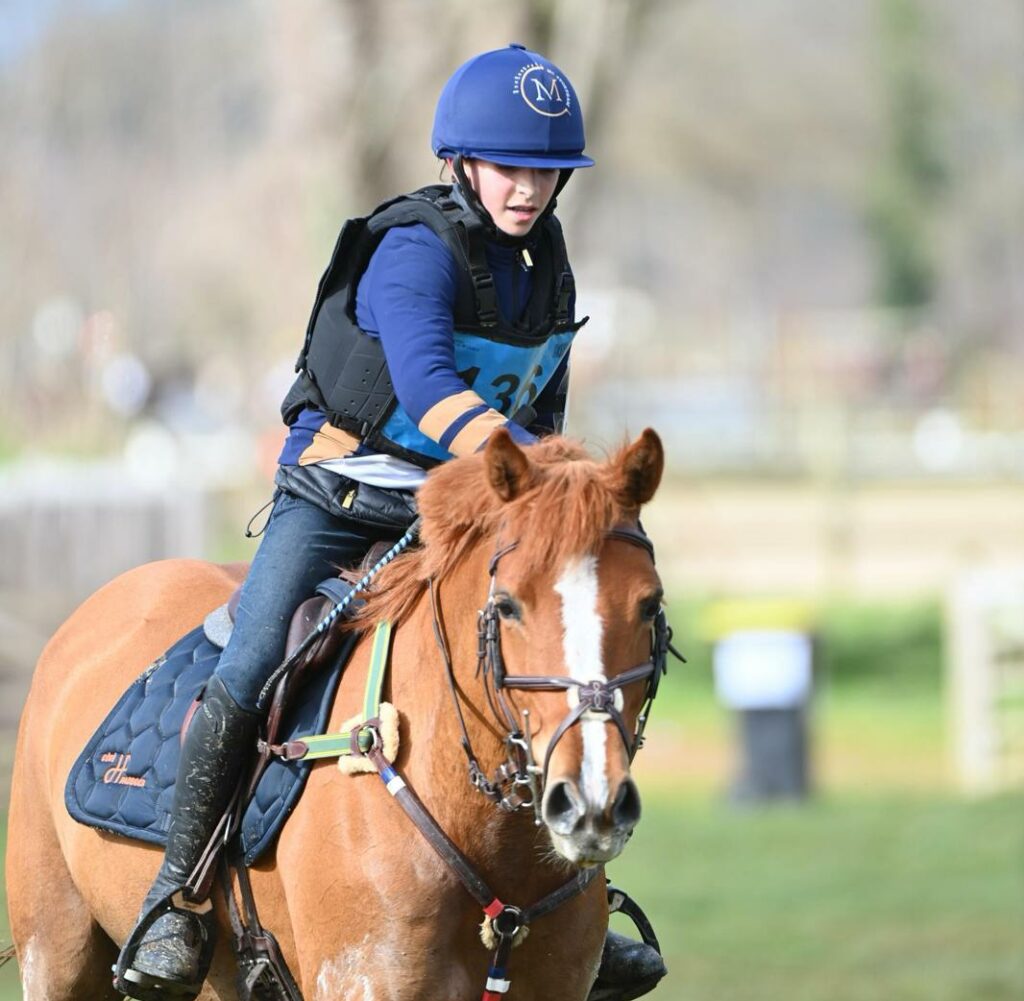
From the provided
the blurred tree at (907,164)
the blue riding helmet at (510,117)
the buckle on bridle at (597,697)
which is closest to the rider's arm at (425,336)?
the blue riding helmet at (510,117)

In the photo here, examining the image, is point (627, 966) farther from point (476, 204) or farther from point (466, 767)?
point (476, 204)

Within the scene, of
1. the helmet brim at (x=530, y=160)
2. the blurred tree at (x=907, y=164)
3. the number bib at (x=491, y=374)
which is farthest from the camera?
the blurred tree at (x=907, y=164)

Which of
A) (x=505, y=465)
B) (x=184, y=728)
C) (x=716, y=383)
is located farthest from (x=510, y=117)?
(x=716, y=383)

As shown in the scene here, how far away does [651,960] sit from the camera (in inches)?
180

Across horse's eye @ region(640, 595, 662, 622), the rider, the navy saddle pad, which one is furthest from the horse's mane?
the navy saddle pad

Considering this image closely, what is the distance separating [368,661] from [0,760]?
335 inches

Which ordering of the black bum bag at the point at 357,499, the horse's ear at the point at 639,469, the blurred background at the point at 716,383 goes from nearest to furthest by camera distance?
1. the horse's ear at the point at 639,469
2. the black bum bag at the point at 357,499
3. the blurred background at the point at 716,383

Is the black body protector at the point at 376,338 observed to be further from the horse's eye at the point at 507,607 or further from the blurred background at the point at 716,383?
the horse's eye at the point at 507,607

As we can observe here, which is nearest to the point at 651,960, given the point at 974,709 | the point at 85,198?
the point at 974,709

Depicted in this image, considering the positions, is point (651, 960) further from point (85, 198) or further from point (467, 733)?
point (85, 198)

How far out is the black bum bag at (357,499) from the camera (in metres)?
4.38

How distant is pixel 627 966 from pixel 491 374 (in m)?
1.47

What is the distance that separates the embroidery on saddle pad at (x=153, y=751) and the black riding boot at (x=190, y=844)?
0.09 meters

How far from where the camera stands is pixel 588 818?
Answer: 11.0 feet
